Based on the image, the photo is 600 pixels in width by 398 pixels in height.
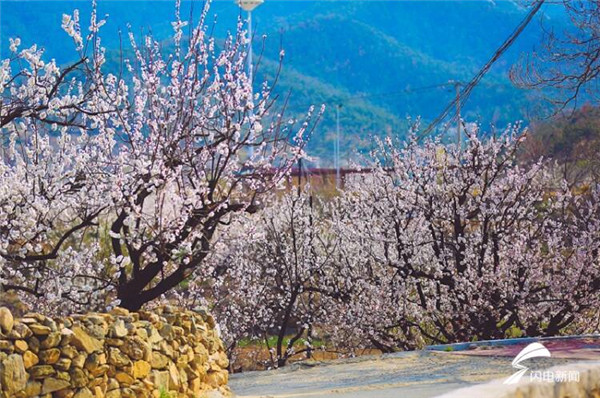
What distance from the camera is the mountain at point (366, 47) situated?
350ft

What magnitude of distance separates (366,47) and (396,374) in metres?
146

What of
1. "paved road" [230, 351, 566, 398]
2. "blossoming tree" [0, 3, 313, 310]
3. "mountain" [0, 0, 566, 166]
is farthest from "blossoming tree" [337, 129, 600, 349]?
"mountain" [0, 0, 566, 166]

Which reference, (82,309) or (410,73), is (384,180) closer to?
(82,309)

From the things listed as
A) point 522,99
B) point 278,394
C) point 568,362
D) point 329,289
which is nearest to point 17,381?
point 278,394

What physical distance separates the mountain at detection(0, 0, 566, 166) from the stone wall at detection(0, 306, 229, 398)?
262ft

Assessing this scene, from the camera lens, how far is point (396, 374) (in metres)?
10.4

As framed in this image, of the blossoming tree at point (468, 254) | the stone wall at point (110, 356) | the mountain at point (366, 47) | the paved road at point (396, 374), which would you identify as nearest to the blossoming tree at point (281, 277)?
the blossoming tree at point (468, 254)

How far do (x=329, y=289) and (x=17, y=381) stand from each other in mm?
10186

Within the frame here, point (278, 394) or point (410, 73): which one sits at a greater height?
point (410, 73)

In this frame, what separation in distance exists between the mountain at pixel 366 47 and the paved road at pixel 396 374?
7653 centimetres

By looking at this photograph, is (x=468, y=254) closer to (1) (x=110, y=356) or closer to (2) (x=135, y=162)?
(2) (x=135, y=162)

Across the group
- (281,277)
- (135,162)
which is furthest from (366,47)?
(135,162)

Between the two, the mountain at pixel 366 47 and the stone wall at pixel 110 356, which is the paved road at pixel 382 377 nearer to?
the stone wall at pixel 110 356

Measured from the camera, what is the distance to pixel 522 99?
104750mm
